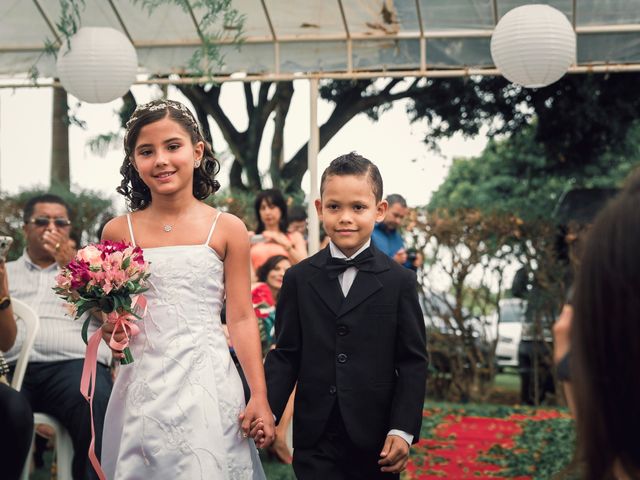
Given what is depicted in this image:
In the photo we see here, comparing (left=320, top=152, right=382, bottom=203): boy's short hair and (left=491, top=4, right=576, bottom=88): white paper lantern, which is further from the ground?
(left=491, top=4, right=576, bottom=88): white paper lantern

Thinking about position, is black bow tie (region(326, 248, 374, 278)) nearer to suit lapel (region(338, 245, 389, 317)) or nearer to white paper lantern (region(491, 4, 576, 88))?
suit lapel (region(338, 245, 389, 317))

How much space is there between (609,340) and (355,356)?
2125 mm

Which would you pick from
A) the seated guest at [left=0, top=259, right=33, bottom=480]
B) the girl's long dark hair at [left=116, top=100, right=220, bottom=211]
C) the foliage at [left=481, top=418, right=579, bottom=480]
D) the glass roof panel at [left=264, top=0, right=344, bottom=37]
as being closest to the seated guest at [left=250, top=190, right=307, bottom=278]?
the glass roof panel at [left=264, top=0, right=344, bottom=37]

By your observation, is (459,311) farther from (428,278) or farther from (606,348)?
(606,348)

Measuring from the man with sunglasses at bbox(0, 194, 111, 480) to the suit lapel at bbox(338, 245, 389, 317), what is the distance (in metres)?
1.81

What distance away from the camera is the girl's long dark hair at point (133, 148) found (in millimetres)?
3527

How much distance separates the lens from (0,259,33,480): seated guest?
433 cm

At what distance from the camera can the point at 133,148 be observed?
358 cm

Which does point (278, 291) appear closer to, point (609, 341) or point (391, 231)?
point (391, 231)

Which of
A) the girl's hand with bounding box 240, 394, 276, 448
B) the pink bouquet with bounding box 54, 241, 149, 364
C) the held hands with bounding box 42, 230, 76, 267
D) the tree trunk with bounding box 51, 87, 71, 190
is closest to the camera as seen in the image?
the pink bouquet with bounding box 54, 241, 149, 364

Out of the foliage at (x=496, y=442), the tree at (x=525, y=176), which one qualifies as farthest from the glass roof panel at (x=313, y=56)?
the foliage at (x=496, y=442)

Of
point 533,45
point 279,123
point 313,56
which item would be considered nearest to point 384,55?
point 313,56

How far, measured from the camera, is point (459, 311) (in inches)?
434

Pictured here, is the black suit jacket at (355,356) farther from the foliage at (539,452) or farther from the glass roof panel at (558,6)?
the glass roof panel at (558,6)
